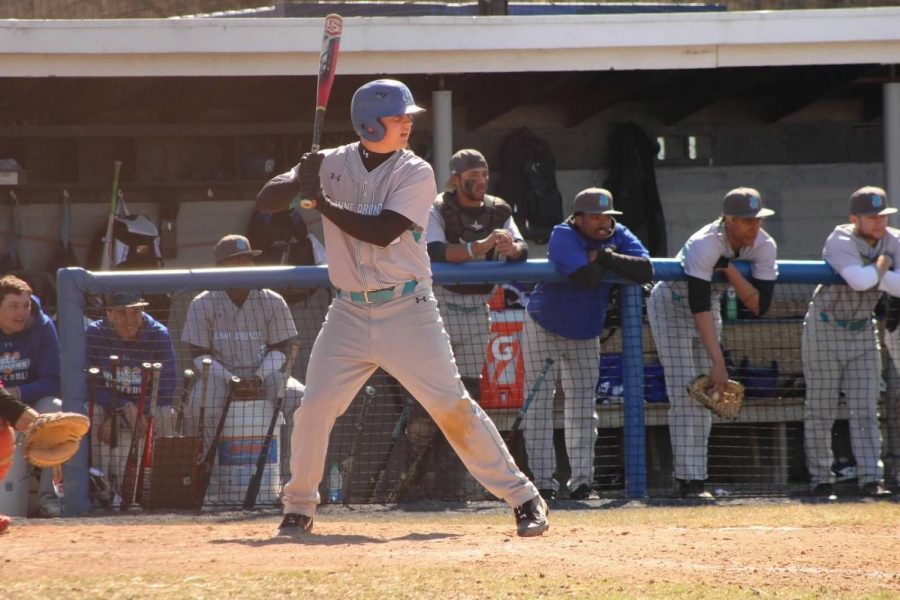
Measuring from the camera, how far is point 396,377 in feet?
17.5

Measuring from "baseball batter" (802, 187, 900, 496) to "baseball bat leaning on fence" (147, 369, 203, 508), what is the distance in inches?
147

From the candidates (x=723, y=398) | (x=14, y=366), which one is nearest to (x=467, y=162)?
(x=723, y=398)

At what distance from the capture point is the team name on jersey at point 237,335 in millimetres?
7648

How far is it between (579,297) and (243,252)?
7.12ft

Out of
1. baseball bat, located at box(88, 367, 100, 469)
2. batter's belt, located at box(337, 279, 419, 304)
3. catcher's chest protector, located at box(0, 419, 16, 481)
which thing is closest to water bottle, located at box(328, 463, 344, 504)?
baseball bat, located at box(88, 367, 100, 469)

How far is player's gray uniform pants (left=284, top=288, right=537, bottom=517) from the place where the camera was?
5238mm

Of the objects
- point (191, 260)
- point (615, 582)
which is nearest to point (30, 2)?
point (191, 260)

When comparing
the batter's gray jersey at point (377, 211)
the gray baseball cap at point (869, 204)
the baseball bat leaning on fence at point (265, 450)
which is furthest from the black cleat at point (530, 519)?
the gray baseball cap at point (869, 204)

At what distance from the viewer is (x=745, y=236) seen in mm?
7492

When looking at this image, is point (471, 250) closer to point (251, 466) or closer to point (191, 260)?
point (251, 466)

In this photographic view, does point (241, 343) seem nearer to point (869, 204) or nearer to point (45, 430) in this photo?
point (45, 430)

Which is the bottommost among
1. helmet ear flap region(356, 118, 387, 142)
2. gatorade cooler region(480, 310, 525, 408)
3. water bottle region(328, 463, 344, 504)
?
water bottle region(328, 463, 344, 504)

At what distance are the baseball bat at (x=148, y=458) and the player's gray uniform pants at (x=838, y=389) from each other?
396 cm

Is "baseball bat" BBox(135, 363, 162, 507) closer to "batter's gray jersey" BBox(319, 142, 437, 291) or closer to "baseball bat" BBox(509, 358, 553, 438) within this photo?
"baseball bat" BBox(509, 358, 553, 438)
